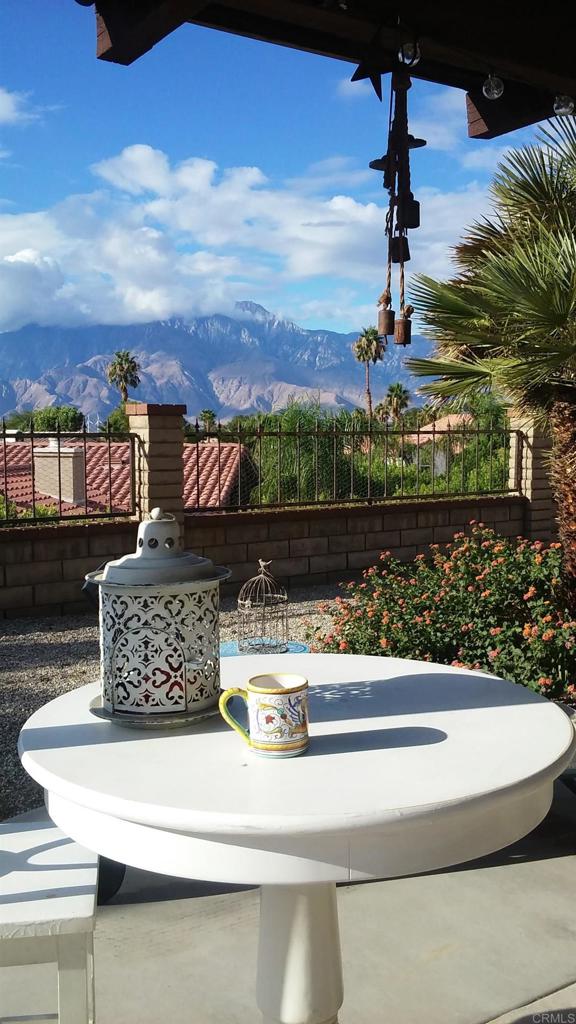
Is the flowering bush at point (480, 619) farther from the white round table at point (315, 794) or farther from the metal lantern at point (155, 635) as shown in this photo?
the metal lantern at point (155, 635)

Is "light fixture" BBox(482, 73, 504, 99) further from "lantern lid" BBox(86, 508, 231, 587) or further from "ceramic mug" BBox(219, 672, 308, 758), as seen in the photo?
"ceramic mug" BBox(219, 672, 308, 758)

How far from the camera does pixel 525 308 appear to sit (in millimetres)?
4875

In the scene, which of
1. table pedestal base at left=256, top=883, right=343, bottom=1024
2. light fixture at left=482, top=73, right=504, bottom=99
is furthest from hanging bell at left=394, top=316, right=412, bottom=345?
table pedestal base at left=256, top=883, right=343, bottom=1024

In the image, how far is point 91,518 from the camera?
296 inches

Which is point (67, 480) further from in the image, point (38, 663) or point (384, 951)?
point (384, 951)

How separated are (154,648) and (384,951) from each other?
1302mm

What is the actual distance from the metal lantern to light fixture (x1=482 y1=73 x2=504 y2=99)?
7.06 feet

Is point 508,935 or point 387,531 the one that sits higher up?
point 387,531

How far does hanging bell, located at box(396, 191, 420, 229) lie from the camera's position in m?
2.39

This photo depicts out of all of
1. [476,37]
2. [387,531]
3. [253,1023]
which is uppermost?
[476,37]

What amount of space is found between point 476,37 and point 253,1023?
2.68 m

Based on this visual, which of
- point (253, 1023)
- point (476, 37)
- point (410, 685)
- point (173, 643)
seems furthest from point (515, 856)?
point (476, 37)

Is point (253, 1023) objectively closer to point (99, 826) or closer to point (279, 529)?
point (99, 826)

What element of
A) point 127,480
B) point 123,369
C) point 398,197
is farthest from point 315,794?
point 123,369
